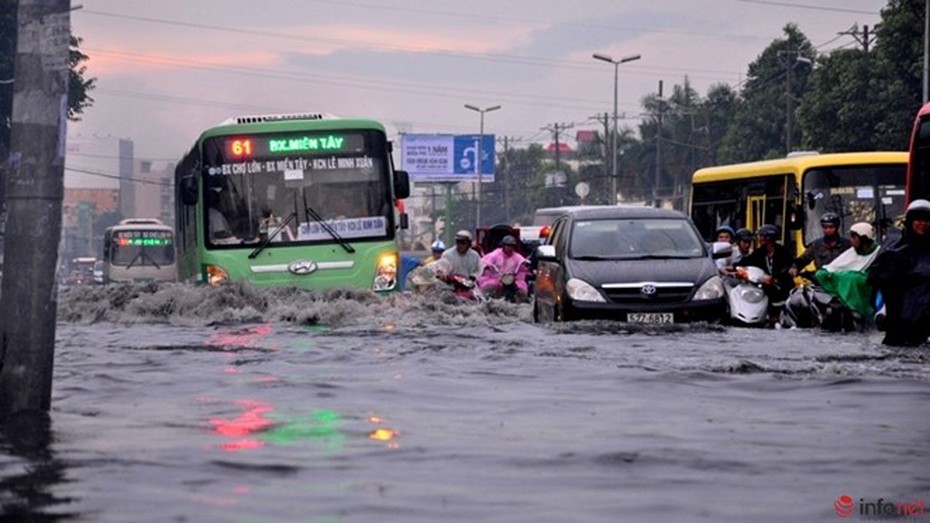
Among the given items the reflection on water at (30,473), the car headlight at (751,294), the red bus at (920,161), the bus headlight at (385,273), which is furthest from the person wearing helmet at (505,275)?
the reflection on water at (30,473)

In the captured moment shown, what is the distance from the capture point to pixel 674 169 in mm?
107188

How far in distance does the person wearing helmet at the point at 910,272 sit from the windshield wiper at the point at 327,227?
9337 millimetres

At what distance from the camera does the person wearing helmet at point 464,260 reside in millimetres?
25438

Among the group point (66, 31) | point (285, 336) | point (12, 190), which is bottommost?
point (285, 336)

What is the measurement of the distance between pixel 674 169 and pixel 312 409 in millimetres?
97127

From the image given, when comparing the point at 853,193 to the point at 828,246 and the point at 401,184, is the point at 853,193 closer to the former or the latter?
the point at 828,246

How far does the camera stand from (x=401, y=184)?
2342 centimetres

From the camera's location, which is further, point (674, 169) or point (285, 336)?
point (674, 169)

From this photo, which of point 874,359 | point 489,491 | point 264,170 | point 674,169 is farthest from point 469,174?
point 489,491

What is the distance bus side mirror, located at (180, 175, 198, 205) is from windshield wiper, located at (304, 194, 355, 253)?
1.41m

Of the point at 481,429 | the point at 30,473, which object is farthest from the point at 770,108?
the point at 30,473

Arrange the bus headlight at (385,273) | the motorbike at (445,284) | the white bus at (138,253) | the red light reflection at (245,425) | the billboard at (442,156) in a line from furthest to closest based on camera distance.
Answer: the billboard at (442,156) < the white bus at (138,253) < the motorbike at (445,284) < the bus headlight at (385,273) < the red light reflection at (245,425)

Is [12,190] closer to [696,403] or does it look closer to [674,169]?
[696,403]

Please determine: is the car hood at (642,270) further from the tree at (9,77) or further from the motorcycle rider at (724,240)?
the tree at (9,77)
